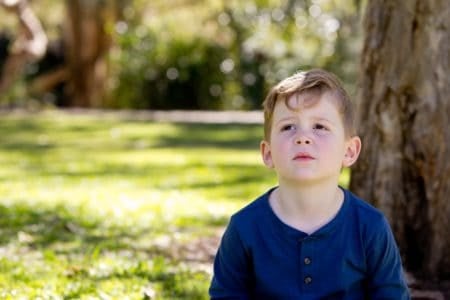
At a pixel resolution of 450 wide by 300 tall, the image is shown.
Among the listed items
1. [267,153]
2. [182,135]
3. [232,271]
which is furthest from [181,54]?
[232,271]

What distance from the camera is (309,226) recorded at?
329 cm

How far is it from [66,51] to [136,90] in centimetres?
327

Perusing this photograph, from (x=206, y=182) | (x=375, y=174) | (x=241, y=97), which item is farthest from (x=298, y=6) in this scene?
(x=375, y=174)

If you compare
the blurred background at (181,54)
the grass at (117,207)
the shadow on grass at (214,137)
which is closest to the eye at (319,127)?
the grass at (117,207)

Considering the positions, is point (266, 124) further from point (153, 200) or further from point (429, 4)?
point (153, 200)

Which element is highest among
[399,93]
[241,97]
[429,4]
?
[429,4]

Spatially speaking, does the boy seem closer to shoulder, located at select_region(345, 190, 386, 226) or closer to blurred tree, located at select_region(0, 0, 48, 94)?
shoulder, located at select_region(345, 190, 386, 226)

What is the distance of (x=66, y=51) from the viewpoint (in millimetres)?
25500

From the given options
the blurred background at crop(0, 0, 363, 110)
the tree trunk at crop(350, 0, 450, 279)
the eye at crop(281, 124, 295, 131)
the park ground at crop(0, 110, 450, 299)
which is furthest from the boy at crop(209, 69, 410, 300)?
the blurred background at crop(0, 0, 363, 110)

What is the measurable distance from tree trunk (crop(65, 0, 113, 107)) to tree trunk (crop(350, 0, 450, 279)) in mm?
18752

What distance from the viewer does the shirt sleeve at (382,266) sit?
326 cm

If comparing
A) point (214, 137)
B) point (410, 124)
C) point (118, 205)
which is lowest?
point (214, 137)

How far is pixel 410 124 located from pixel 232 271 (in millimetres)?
1982

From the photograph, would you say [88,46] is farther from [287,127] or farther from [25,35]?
[287,127]
